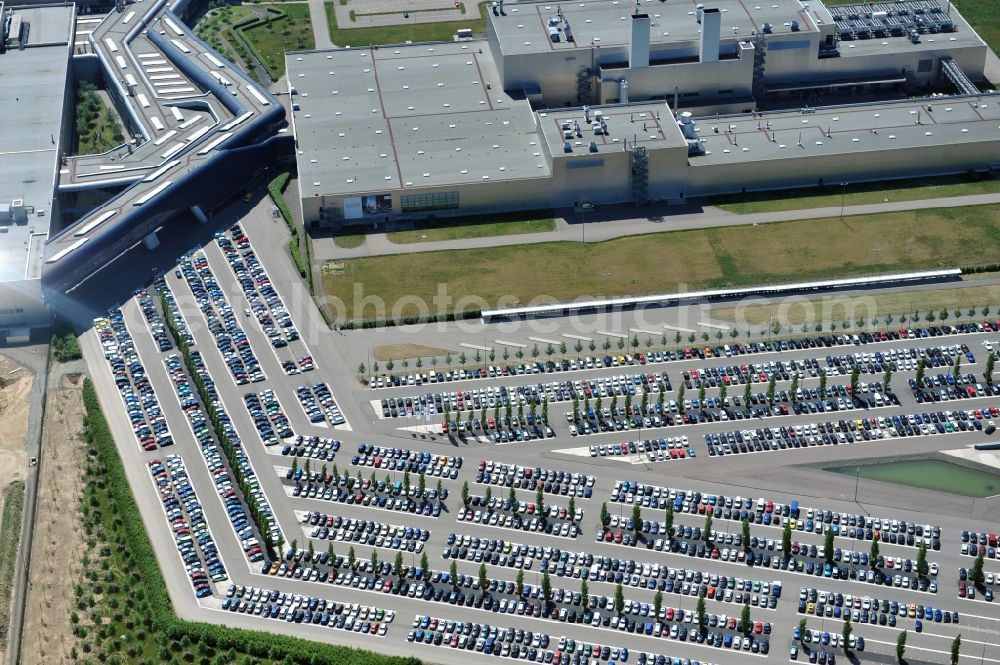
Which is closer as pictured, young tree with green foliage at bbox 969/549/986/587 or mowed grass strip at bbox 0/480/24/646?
mowed grass strip at bbox 0/480/24/646

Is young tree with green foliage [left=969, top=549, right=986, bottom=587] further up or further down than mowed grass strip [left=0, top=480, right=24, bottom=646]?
further down

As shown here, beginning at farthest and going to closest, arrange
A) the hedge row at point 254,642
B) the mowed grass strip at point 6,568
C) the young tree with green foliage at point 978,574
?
the young tree with green foliage at point 978,574 < the mowed grass strip at point 6,568 < the hedge row at point 254,642

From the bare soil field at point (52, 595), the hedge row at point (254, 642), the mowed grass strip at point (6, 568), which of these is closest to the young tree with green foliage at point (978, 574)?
the hedge row at point (254, 642)

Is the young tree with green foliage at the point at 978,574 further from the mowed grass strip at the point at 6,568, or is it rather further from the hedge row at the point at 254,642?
the mowed grass strip at the point at 6,568

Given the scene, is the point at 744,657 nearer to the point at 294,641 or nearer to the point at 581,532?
the point at 581,532

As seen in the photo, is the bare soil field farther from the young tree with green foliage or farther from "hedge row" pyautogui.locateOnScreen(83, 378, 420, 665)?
the young tree with green foliage

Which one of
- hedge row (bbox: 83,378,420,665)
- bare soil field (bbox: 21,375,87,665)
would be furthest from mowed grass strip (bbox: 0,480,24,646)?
hedge row (bbox: 83,378,420,665)

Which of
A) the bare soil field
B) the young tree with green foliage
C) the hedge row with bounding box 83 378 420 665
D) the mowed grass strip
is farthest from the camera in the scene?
the young tree with green foliage

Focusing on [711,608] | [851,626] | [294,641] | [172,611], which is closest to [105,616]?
[172,611]

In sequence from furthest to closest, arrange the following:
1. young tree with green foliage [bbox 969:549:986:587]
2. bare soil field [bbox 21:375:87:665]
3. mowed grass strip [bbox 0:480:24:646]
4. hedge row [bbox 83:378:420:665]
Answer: young tree with green foliage [bbox 969:549:986:587] → mowed grass strip [bbox 0:480:24:646] → bare soil field [bbox 21:375:87:665] → hedge row [bbox 83:378:420:665]

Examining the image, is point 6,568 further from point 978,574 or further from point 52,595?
point 978,574

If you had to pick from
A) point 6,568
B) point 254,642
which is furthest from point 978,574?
point 6,568
